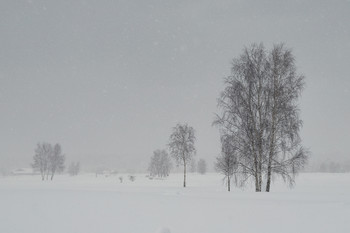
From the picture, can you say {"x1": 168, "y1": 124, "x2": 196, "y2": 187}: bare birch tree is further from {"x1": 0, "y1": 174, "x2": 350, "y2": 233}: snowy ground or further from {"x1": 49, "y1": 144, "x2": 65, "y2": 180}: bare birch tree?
{"x1": 49, "y1": 144, "x2": 65, "y2": 180}: bare birch tree

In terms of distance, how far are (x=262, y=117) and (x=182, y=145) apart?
70.6 feet

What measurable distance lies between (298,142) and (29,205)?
540 inches

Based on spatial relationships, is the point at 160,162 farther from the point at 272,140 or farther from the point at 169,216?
the point at 169,216

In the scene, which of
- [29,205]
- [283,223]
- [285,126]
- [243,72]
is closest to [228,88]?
[243,72]

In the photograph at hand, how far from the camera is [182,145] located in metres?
37.2

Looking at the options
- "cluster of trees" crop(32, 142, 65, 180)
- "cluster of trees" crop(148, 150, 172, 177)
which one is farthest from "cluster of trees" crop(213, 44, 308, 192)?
"cluster of trees" crop(148, 150, 172, 177)

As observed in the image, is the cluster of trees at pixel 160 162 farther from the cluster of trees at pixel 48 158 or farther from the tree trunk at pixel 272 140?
the tree trunk at pixel 272 140

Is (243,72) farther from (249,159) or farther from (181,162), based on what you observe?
(181,162)

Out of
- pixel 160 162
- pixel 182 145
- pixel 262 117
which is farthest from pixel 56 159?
pixel 262 117

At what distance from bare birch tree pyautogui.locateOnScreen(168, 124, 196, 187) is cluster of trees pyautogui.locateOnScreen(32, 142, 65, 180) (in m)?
50.3

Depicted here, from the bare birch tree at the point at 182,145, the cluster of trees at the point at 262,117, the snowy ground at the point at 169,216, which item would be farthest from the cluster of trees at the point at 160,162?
the snowy ground at the point at 169,216

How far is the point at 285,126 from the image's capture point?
51.7 feet

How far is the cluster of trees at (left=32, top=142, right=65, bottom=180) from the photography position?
7356 cm

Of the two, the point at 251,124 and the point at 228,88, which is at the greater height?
the point at 228,88
